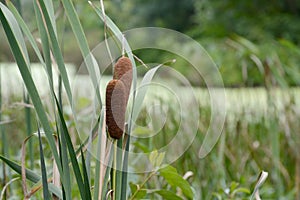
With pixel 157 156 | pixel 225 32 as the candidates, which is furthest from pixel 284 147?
pixel 225 32

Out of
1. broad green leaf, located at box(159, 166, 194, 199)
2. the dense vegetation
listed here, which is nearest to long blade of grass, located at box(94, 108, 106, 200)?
the dense vegetation

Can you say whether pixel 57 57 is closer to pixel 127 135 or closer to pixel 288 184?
pixel 127 135

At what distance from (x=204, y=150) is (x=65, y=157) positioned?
821 mm

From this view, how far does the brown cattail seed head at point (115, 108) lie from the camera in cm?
43

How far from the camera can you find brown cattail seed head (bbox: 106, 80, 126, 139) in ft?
1.41

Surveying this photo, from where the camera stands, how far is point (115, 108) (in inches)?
17.4

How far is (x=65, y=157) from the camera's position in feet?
1.54

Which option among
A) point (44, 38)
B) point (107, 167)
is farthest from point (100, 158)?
point (44, 38)

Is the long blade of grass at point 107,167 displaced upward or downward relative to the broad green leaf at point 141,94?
downward

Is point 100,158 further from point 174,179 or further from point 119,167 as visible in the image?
point 174,179

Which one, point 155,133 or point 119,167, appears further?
point 155,133

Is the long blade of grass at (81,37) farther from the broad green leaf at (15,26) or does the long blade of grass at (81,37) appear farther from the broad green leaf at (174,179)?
the broad green leaf at (174,179)

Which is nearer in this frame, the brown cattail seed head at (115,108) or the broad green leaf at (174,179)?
the brown cattail seed head at (115,108)

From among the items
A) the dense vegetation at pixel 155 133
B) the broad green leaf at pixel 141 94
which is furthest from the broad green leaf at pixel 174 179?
the broad green leaf at pixel 141 94
